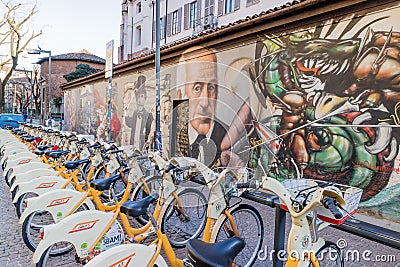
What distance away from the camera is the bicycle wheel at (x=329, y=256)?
2.32 m

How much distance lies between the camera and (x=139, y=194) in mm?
4184

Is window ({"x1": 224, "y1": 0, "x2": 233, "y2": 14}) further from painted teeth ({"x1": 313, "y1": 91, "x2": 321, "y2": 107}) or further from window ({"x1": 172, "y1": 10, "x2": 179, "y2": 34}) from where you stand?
painted teeth ({"x1": 313, "y1": 91, "x2": 321, "y2": 107})

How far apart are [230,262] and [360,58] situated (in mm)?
3917

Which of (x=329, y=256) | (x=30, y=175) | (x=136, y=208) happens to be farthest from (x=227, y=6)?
(x=329, y=256)

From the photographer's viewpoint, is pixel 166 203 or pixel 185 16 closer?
pixel 166 203

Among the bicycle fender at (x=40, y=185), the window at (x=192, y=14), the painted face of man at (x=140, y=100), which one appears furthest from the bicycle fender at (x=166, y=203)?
the window at (x=192, y=14)

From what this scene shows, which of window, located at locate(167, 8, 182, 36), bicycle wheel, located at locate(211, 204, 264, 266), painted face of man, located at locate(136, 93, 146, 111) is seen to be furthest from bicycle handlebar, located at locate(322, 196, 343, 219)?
window, located at locate(167, 8, 182, 36)

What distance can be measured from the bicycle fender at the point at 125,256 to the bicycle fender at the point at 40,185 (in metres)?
2.13

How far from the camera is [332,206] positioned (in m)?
1.81

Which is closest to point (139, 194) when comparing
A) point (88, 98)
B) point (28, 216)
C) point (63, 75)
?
point (28, 216)

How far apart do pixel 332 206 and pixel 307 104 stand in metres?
3.74

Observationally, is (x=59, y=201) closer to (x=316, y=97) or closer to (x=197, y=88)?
(x=316, y=97)

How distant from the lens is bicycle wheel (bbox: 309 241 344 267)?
7.61ft

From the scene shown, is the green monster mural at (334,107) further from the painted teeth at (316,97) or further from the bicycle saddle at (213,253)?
the bicycle saddle at (213,253)
